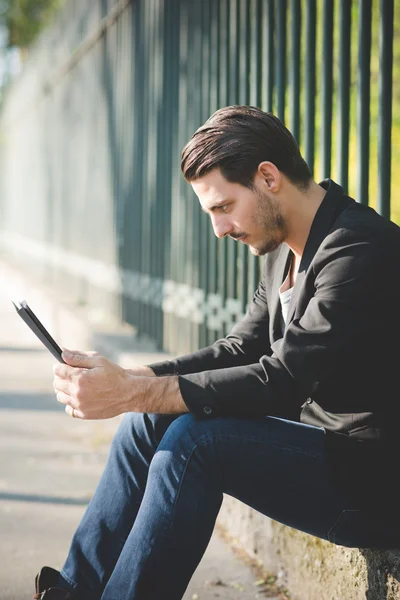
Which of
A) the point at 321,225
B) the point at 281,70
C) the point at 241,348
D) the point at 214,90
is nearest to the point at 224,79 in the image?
the point at 214,90

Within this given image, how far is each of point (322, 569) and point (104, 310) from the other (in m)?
6.11

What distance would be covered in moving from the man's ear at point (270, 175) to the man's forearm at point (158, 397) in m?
0.63

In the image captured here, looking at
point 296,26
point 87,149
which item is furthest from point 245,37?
point 87,149

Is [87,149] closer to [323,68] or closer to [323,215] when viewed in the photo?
[323,68]

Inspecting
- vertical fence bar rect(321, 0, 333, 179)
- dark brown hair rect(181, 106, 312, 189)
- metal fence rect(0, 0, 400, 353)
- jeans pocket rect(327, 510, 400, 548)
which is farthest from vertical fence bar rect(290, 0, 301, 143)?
jeans pocket rect(327, 510, 400, 548)

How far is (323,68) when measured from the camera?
398 cm

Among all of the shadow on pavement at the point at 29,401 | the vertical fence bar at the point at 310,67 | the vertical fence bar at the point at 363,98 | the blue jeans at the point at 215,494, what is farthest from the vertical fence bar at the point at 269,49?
the shadow on pavement at the point at 29,401

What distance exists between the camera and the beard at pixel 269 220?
2807 millimetres

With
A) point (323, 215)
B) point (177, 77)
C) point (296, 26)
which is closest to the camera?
point (323, 215)

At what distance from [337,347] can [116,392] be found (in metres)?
0.64

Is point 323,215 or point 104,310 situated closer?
point 323,215

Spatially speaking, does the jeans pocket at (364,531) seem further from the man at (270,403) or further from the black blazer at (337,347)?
the black blazer at (337,347)

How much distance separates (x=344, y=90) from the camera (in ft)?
12.5

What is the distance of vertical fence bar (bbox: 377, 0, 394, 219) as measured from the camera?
346 cm
